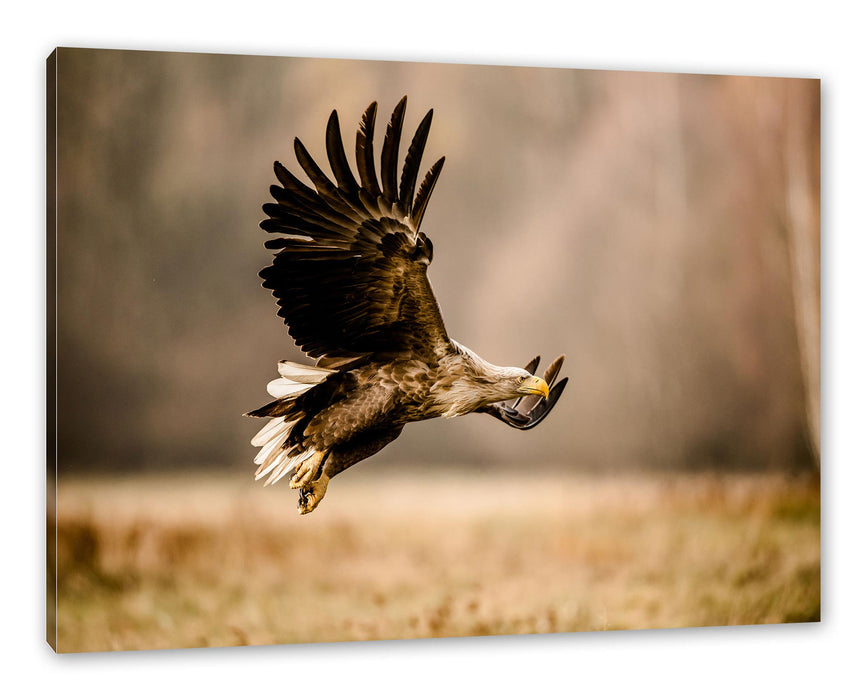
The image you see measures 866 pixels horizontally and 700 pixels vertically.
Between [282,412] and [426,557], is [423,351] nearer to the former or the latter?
[282,412]

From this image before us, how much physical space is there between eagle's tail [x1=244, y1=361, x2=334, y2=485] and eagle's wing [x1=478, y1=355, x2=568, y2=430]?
714 mm

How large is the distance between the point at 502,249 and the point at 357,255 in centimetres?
78

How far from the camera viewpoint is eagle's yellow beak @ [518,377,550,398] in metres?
4.64

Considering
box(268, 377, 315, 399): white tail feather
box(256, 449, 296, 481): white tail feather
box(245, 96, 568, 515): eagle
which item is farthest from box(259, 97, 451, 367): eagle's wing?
box(256, 449, 296, 481): white tail feather

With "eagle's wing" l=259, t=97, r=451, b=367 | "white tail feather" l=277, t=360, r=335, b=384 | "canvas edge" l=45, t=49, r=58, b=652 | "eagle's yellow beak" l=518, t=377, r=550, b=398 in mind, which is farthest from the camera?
"eagle's yellow beak" l=518, t=377, r=550, b=398

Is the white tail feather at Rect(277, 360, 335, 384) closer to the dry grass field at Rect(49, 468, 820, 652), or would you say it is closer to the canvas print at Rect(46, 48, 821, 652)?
the canvas print at Rect(46, 48, 821, 652)

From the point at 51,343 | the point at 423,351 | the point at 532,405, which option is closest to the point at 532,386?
the point at 532,405

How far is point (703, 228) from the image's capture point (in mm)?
4980

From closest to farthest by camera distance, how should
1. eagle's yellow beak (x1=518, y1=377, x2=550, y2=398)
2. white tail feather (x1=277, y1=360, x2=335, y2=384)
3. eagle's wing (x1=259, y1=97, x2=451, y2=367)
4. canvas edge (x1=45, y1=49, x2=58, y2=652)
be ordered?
eagle's wing (x1=259, y1=97, x2=451, y2=367), canvas edge (x1=45, y1=49, x2=58, y2=652), white tail feather (x1=277, y1=360, x2=335, y2=384), eagle's yellow beak (x1=518, y1=377, x2=550, y2=398)

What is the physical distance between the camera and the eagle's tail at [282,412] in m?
4.48

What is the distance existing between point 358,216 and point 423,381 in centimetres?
73

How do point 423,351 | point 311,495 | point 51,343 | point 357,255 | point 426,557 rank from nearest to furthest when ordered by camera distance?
point 357,255
point 51,343
point 423,351
point 311,495
point 426,557

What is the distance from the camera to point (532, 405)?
479cm

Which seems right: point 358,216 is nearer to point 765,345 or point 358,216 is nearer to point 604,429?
point 604,429
